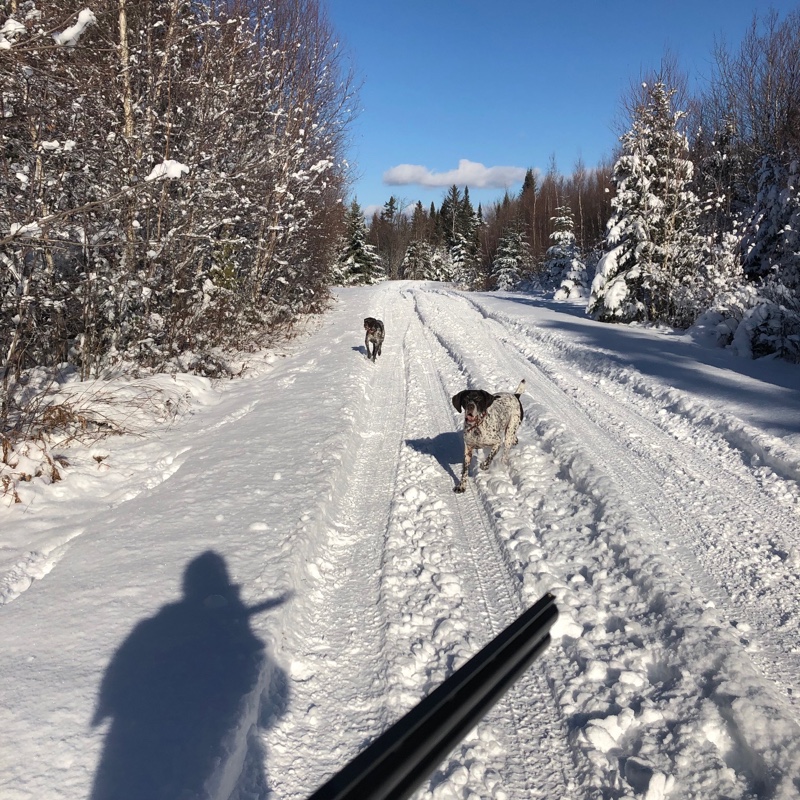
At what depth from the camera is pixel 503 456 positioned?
5875 millimetres

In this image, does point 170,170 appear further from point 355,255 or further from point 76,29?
point 355,255

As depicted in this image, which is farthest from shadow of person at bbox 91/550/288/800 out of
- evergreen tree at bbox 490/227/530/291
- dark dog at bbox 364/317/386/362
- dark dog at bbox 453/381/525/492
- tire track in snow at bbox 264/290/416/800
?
evergreen tree at bbox 490/227/530/291

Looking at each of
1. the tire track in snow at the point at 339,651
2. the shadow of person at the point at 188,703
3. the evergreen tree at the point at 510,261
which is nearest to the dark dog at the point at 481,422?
the tire track in snow at the point at 339,651

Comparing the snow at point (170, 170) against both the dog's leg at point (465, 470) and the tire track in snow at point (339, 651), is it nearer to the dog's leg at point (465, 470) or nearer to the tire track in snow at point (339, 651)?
the tire track in snow at point (339, 651)

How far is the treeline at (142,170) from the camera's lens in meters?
4.75

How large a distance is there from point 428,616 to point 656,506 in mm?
2508

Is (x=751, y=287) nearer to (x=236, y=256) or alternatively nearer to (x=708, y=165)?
(x=236, y=256)

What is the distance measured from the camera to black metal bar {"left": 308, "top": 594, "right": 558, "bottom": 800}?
2.52 ft

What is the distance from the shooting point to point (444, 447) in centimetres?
628

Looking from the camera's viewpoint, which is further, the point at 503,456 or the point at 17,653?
the point at 503,456

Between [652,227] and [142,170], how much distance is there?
596 inches

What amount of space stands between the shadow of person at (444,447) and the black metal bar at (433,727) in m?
4.48

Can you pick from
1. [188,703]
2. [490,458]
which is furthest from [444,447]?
[188,703]

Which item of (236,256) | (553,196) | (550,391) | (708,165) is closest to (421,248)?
(553,196)
